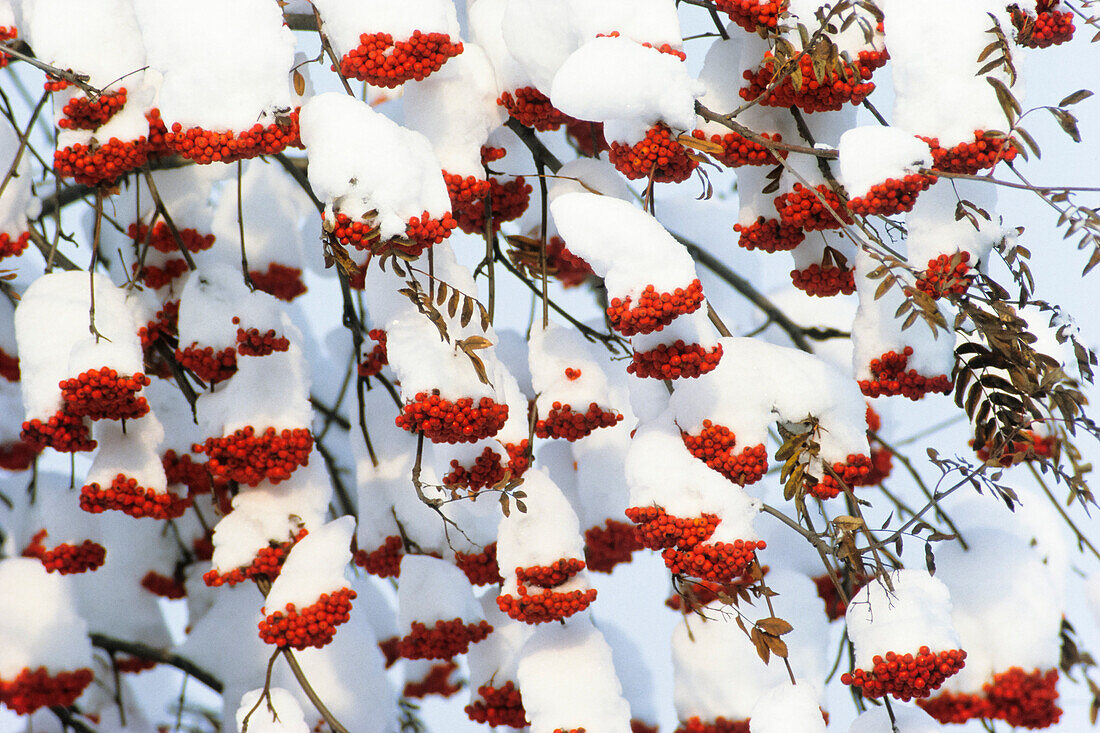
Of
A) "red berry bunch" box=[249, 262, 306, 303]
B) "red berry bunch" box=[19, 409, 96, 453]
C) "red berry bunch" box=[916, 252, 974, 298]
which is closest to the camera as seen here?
"red berry bunch" box=[916, 252, 974, 298]

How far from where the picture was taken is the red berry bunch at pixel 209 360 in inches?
65.5

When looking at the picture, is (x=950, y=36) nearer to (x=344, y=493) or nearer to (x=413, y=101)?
(x=413, y=101)

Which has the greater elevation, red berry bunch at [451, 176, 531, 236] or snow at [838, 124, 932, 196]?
red berry bunch at [451, 176, 531, 236]

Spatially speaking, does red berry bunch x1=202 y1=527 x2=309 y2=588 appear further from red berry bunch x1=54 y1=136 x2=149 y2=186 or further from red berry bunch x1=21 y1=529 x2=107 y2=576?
red berry bunch x1=54 y1=136 x2=149 y2=186

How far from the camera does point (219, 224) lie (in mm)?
2227

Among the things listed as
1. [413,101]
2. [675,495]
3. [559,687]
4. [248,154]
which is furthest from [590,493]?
[248,154]

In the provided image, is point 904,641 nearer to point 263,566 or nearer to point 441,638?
point 441,638

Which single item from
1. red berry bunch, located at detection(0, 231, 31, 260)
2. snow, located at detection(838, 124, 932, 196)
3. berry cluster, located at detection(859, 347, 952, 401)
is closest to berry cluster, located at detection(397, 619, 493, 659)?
berry cluster, located at detection(859, 347, 952, 401)

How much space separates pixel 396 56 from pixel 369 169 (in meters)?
0.16

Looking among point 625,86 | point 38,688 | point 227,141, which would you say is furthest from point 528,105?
point 38,688

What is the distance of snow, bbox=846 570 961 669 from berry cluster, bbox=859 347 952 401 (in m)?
0.24

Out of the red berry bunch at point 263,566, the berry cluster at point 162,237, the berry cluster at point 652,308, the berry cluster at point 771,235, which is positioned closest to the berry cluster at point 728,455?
the berry cluster at point 652,308

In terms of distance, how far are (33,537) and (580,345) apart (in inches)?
48.5

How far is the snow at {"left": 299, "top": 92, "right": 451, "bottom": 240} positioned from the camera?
125cm
